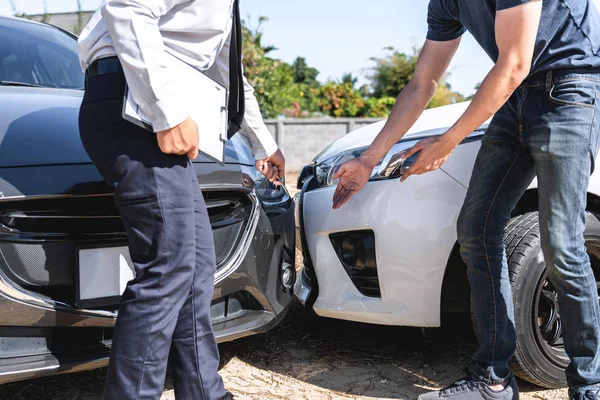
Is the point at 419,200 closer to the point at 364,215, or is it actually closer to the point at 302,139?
the point at 364,215

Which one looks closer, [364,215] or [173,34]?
[173,34]

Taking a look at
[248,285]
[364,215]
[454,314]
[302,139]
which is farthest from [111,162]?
[302,139]

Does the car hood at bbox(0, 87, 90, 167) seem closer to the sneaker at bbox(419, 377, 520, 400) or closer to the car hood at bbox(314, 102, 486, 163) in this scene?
the car hood at bbox(314, 102, 486, 163)

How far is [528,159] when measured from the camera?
212 cm

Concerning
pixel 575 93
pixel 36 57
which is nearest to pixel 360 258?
pixel 575 93

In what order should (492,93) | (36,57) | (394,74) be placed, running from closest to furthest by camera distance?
(492,93) → (36,57) → (394,74)

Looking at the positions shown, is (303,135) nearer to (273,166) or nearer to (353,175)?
(273,166)

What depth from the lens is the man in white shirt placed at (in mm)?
1563

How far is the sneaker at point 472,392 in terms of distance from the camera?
2145mm

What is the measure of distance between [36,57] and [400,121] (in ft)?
6.13

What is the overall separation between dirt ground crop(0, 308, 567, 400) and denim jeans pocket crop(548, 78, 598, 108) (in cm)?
110

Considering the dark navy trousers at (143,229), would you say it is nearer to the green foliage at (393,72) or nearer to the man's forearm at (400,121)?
the man's forearm at (400,121)

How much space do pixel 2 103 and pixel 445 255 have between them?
5.50 feet

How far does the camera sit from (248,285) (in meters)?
2.29
